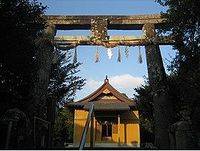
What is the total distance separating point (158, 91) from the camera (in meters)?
16.2

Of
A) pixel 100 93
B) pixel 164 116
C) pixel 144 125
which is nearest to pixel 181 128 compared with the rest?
pixel 164 116

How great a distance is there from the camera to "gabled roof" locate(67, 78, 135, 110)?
96.5 ft

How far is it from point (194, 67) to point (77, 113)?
65.2ft

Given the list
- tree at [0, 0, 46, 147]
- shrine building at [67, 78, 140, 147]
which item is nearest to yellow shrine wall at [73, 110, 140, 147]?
shrine building at [67, 78, 140, 147]

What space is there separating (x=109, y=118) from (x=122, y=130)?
5.50 ft

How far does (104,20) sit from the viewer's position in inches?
711

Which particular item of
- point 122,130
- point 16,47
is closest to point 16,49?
point 16,47

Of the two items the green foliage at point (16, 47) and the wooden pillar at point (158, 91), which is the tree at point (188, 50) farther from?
the green foliage at point (16, 47)

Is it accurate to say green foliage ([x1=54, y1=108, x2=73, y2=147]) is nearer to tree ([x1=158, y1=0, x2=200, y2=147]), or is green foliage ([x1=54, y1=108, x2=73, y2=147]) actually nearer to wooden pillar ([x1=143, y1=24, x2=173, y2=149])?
wooden pillar ([x1=143, y1=24, x2=173, y2=149])

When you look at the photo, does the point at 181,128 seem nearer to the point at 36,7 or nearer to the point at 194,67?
the point at 194,67

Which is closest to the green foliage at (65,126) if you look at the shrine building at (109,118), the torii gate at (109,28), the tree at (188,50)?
the shrine building at (109,118)

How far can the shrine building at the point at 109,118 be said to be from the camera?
2956 cm

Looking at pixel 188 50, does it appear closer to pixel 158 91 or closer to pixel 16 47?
pixel 158 91

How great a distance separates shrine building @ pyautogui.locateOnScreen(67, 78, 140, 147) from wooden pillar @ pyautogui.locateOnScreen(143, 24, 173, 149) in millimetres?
12467
